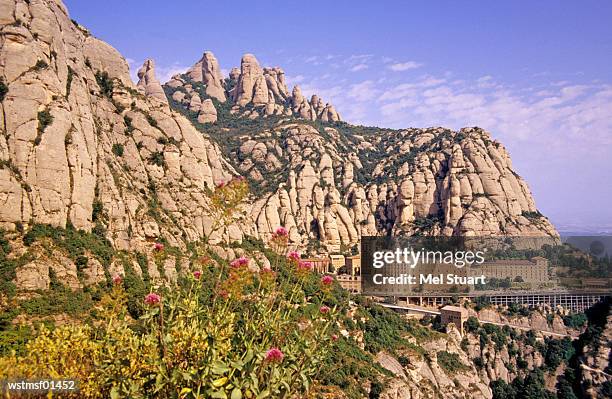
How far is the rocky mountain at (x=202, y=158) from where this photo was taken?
35.3 metres

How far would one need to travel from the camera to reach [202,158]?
60.5m

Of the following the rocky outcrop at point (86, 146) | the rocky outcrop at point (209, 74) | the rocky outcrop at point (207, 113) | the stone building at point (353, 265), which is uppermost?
the rocky outcrop at point (209, 74)

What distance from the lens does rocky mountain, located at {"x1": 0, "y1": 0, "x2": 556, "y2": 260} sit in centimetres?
3531

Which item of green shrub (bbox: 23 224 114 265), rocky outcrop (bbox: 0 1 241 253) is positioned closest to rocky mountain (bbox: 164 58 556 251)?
rocky outcrop (bbox: 0 1 241 253)

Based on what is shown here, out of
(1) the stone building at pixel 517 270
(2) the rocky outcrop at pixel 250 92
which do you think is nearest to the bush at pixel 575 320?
(1) the stone building at pixel 517 270

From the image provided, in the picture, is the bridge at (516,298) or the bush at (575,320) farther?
the bridge at (516,298)

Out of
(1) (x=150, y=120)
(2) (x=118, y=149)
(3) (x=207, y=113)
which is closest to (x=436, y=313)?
(1) (x=150, y=120)

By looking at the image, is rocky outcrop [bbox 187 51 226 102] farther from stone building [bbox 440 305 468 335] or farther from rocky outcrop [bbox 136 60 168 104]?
stone building [bbox 440 305 468 335]

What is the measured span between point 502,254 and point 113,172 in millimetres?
78811

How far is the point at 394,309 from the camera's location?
243 feet

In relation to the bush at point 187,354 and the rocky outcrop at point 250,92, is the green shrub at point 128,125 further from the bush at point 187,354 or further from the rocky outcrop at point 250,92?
the rocky outcrop at point 250,92

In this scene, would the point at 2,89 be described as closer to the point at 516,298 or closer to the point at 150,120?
the point at 150,120

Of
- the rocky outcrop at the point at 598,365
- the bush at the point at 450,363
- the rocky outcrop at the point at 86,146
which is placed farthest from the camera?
the rocky outcrop at the point at 598,365

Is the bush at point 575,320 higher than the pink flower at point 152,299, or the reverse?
the pink flower at point 152,299
